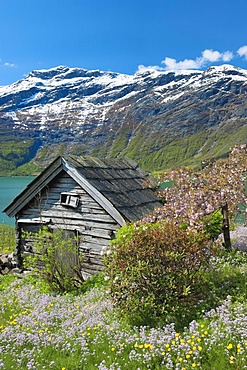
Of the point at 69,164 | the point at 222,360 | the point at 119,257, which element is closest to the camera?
the point at 222,360

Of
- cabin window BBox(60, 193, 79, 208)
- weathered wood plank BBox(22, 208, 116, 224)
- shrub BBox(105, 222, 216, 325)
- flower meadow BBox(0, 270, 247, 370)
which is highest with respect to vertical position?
cabin window BBox(60, 193, 79, 208)

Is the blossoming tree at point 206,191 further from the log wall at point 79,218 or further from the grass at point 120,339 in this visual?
the log wall at point 79,218

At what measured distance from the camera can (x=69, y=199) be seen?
52.6 ft

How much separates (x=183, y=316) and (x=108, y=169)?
34.4 ft

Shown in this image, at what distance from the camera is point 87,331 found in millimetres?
8570

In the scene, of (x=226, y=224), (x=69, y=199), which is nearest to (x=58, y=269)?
(x=69, y=199)

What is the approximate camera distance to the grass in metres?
6.63

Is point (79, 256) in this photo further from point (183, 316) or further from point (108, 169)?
point (183, 316)

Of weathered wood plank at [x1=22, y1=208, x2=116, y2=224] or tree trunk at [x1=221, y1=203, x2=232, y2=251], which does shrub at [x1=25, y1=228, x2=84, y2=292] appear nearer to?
weathered wood plank at [x1=22, y1=208, x2=116, y2=224]

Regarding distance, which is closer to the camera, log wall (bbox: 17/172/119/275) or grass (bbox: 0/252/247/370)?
grass (bbox: 0/252/247/370)

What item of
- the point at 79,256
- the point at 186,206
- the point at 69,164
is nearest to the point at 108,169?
the point at 69,164

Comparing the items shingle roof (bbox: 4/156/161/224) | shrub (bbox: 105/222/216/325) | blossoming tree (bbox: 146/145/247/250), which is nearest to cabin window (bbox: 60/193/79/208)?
shingle roof (bbox: 4/156/161/224)

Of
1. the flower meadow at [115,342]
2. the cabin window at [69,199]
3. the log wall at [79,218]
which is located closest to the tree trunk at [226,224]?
the log wall at [79,218]

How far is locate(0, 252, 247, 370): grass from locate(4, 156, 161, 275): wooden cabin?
449 centimetres
